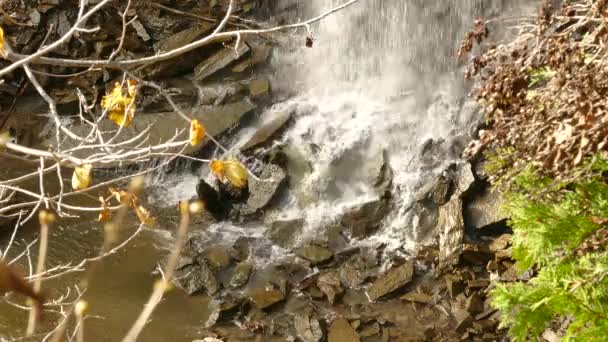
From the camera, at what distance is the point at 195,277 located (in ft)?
20.8

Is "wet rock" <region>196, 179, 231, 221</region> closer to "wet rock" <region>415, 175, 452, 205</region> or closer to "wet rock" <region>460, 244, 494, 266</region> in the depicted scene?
"wet rock" <region>415, 175, 452, 205</region>

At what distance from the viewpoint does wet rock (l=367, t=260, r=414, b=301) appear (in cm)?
618

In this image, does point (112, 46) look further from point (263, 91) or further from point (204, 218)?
point (204, 218)

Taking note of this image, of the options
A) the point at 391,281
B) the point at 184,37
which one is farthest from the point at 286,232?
the point at 184,37

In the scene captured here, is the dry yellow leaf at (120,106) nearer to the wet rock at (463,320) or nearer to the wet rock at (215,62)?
the wet rock at (463,320)

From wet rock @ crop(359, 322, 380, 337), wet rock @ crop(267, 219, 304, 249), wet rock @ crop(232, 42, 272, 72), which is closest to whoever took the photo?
wet rock @ crop(359, 322, 380, 337)

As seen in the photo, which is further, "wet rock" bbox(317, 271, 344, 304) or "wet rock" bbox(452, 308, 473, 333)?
"wet rock" bbox(317, 271, 344, 304)

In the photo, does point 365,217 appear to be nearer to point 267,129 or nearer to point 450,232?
point 450,232

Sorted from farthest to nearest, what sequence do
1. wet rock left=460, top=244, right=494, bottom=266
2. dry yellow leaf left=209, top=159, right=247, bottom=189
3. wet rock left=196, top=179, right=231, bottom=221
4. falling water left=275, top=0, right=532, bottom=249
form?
falling water left=275, top=0, right=532, bottom=249
wet rock left=196, top=179, right=231, bottom=221
wet rock left=460, top=244, right=494, bottom=266
dry yellow leaf left=209, top=159, right=247, bottom=189

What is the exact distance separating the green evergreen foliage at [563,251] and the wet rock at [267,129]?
527 centimetres

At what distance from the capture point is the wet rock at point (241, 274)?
251 inches

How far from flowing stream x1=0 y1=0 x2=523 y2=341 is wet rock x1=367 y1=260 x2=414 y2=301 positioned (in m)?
0.60

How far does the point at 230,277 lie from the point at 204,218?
1.24m

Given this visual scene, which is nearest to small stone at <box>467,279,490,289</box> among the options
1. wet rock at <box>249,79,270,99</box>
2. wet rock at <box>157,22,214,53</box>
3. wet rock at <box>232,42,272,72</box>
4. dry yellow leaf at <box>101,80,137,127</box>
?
dry yellow leaf at <box>101,80,137,127</box>
